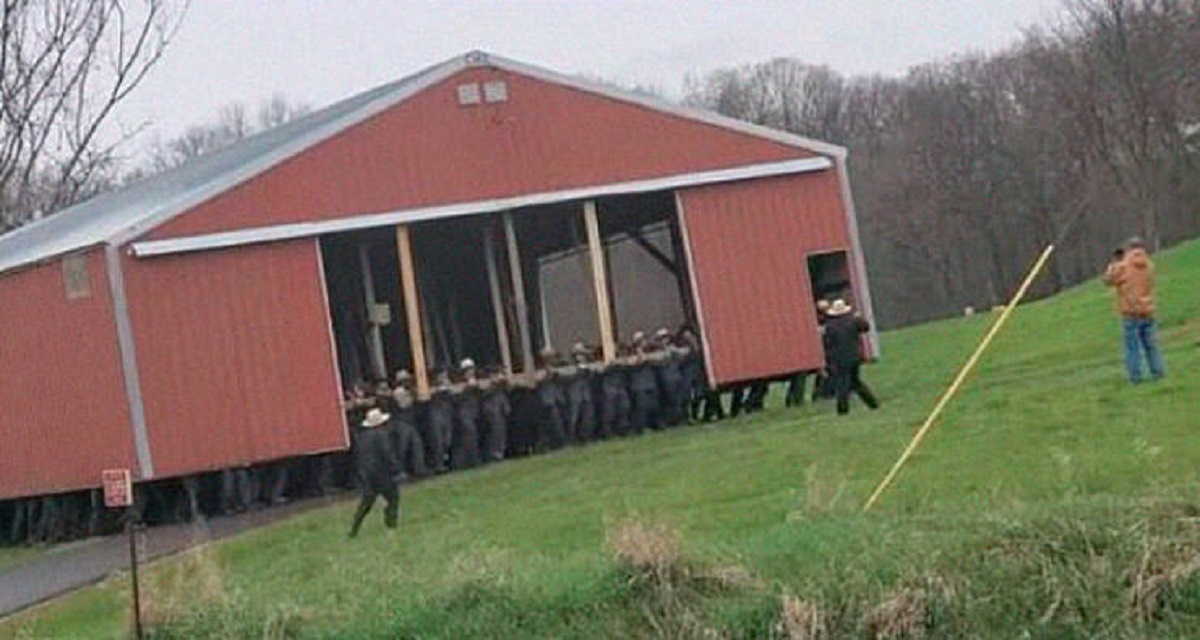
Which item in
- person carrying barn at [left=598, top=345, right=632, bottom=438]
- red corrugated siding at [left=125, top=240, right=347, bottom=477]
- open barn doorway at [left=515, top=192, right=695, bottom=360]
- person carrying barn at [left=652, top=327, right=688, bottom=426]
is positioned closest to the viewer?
red corrugated siding at [left=125, top=240, right=347, bottom=477]

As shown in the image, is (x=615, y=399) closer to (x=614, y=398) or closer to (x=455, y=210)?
(x=614, y=398)

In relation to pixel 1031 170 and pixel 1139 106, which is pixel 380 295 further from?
pixel 1031 170

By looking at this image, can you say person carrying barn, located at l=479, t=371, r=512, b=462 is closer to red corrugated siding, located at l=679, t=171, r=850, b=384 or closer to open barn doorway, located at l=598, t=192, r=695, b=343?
red corrugated siding, located at l=679, t=171, r=850, b=384

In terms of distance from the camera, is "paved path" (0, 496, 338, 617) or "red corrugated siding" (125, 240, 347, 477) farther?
"red corrugated siding" (125, 240, 347, 477)

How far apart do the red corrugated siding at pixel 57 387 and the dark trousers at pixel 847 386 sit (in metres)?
9.22

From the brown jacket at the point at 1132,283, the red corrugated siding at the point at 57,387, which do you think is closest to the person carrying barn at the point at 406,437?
the red corrugated siding at the point at 57,387

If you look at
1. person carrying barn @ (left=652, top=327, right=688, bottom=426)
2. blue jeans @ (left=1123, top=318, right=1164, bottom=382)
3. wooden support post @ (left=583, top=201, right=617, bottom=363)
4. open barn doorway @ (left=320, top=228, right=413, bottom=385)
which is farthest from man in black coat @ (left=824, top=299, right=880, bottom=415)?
open barn doorway @ (left=320, top=228, right=413, bottom=385)

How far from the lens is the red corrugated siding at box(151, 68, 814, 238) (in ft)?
94.0

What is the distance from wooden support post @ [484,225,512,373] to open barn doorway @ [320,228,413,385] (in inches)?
57.9

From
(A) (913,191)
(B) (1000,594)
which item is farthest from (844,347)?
(A) (913,191)

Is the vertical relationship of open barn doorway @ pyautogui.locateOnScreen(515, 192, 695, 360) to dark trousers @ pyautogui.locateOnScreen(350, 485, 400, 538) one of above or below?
above

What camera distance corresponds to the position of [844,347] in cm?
2434

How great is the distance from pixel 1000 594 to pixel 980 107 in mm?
69531

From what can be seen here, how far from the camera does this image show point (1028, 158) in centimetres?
7281
